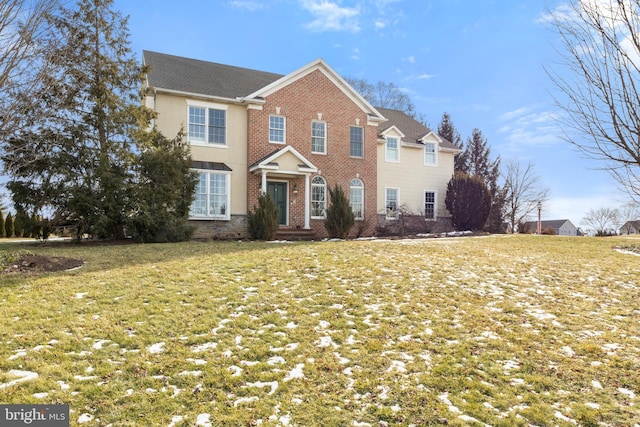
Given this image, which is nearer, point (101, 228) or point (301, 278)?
point (301, 278)

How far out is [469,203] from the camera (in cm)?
2388

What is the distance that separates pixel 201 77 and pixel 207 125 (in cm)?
290

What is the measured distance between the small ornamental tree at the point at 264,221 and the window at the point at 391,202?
28.0 ft

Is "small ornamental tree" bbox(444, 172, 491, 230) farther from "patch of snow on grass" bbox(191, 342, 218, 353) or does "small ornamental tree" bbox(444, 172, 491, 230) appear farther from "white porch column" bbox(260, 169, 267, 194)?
"patch of snow on grass" bbox(191, 342, 218, 353)

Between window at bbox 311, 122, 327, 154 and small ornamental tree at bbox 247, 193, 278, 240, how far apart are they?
4629 millimetres

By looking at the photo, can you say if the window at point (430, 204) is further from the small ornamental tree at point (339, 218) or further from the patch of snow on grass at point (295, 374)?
the patch of snow on grass at point (295, 374)

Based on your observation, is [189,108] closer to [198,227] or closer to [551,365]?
[198,227]

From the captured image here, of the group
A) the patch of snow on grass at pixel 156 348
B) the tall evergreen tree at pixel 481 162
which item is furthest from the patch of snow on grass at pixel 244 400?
the tall evergreen tree at pixel 481 162

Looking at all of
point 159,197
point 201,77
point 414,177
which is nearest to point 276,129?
point 201,77

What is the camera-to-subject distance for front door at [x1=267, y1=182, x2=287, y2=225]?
1936cm

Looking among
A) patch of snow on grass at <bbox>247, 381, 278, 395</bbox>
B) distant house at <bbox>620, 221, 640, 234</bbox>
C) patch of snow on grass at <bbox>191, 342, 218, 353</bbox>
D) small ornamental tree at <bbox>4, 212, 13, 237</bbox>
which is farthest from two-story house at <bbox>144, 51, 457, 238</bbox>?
distant house at <bbox>620, 221, 640, 234</bbox>

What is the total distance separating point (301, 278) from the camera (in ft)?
26.8

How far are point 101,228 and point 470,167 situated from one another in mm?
31589

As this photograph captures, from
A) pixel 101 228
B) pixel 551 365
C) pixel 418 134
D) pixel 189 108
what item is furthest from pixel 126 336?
pixel 418 134
